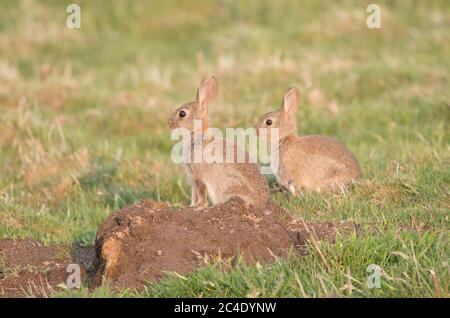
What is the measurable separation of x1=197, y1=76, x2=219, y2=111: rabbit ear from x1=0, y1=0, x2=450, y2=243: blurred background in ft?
2.76

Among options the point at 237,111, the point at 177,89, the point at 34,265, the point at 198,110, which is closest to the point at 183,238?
the point at 34,265

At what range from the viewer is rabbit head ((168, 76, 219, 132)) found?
6.83 metres

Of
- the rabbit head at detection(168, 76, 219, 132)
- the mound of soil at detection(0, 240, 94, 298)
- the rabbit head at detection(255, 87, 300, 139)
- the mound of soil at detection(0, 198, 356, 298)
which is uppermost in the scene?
the rabbit head at detection(168, 76, 219, 132)

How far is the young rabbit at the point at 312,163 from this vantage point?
23.5ft

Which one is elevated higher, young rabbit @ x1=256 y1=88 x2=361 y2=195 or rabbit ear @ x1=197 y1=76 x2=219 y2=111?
rabbit ear @ x1=197 y1=76 x2=219 y2=111

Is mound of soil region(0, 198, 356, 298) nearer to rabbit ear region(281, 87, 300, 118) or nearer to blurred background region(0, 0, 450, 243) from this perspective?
blurred background region(0, 0, 450, 243)

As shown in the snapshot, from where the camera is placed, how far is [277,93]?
1085cm

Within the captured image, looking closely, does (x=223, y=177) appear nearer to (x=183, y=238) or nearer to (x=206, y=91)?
(x=206, y=91)

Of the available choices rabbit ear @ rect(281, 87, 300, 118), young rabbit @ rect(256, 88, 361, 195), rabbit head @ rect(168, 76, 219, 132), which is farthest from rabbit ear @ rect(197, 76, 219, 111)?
rabbit ear @ rect(281, 87, 300, 118)

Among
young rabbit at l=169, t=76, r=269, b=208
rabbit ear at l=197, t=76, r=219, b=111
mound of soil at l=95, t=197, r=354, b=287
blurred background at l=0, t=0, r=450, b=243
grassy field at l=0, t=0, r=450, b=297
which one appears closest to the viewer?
grassy field at l=0, t=0, r=450, b=297

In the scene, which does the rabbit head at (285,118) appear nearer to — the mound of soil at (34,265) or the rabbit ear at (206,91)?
the rabbit ear at (206,91)

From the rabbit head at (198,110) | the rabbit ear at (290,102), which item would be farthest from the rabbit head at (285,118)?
the rabbit head at (198,110)

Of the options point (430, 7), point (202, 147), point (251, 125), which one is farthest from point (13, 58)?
point (202, 147)

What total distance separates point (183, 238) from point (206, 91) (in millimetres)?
1984
